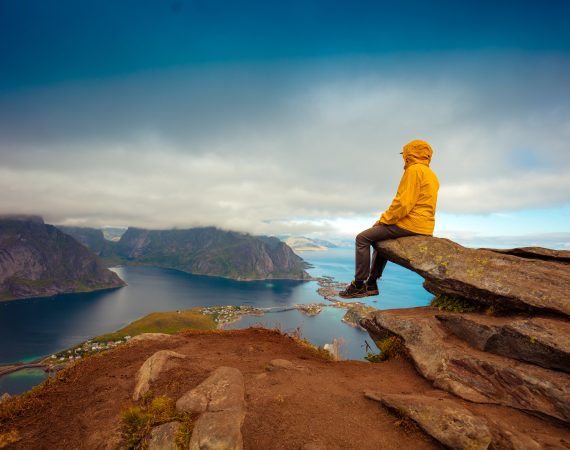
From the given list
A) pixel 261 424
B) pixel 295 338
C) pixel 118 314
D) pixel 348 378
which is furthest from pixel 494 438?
pixel 118 314

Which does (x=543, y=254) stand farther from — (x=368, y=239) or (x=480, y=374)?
(x=368, y=239)

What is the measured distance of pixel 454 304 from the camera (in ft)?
32.9

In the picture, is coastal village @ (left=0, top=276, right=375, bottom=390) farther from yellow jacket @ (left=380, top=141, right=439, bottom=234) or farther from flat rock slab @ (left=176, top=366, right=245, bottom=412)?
flat rock slab @ (left=176, top=366, right=245, bottom=412)

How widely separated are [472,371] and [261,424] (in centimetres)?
574

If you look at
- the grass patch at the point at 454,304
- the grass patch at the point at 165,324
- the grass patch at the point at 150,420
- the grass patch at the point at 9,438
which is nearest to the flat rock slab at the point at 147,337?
the grass patch at the point at 9,438

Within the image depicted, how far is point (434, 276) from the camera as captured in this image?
33.1 ft

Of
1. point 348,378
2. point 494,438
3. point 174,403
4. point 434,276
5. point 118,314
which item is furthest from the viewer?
point 118,314

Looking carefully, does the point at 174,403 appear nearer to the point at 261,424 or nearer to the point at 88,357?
the point at 261,424

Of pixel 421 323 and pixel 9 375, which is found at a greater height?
pixel 421 323

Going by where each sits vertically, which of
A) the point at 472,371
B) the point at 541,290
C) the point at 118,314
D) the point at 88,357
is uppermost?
the point at 541,290

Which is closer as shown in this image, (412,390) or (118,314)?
(412,390)

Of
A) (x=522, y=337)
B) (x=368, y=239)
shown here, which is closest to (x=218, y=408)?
(x=368, y=239)

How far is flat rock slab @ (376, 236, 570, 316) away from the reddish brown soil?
318 cm

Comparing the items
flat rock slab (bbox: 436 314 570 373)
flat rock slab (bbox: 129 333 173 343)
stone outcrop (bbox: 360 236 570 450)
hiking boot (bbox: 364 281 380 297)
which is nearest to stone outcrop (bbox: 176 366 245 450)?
stone outcrop (bbox: 360 236 570 450)
